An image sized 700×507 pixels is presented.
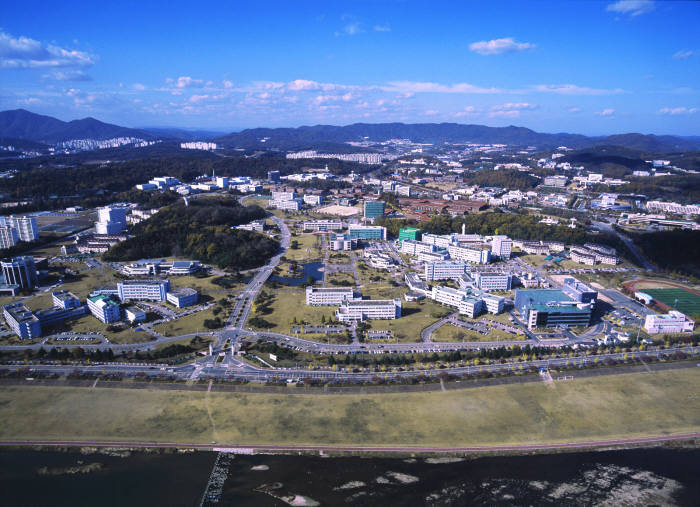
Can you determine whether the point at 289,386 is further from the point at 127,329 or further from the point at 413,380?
the point at 127,329

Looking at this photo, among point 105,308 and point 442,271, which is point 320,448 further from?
point 442,271

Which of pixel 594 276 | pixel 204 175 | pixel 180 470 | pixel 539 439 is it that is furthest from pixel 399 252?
pixel 204 175

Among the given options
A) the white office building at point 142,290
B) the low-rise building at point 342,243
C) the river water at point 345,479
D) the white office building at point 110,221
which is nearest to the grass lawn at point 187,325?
the white office building at point 142,290

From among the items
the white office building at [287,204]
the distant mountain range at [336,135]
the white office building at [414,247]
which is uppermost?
the distant mountain range at [336,135]

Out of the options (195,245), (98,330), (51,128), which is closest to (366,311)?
(98,330)

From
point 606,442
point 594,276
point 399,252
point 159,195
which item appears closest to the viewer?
point 606,442

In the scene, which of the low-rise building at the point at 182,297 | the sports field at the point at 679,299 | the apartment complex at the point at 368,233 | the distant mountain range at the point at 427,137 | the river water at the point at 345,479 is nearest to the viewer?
the river water at the point at 345,479

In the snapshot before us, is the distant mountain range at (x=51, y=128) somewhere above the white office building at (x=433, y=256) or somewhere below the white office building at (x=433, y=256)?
above

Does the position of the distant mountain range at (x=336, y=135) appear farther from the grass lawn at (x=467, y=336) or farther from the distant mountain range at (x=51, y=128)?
the grass lawn at (x=467, y=336)
